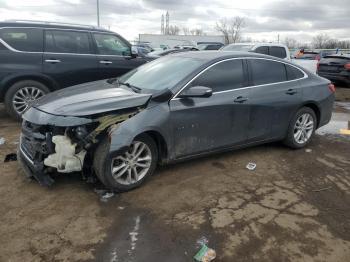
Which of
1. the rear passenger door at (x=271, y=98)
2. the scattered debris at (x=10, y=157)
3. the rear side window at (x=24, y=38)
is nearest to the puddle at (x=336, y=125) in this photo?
the rear passenger door at (x=271, y=98)

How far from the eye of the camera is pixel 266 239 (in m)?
3.37

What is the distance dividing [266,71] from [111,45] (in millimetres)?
3915

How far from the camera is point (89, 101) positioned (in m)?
4.19

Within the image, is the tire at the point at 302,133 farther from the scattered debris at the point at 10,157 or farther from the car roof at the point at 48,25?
the car roof at the point at 48,25

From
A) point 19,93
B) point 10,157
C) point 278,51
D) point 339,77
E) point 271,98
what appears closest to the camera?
point 10,157

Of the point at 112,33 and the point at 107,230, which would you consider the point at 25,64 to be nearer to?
the point at 112,33

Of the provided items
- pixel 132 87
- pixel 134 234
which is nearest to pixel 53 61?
pixel 132 87

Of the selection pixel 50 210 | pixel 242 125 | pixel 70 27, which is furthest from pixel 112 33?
pixel 50 210

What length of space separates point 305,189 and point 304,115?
5.88 feet

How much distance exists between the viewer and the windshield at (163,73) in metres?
4.69

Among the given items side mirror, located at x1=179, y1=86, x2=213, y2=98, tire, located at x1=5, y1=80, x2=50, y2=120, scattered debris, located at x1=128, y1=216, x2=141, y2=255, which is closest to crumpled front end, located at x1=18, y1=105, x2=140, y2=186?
side mirror, located at x1=179, y1=86, x2=213, y2=98

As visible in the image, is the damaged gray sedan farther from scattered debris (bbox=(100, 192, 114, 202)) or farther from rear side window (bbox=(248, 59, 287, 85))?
scattered debris (bbox=(100, 192, 114, 202))

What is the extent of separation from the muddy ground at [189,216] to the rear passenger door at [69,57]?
264 cm

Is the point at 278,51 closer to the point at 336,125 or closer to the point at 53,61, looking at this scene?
the point at 336,125
